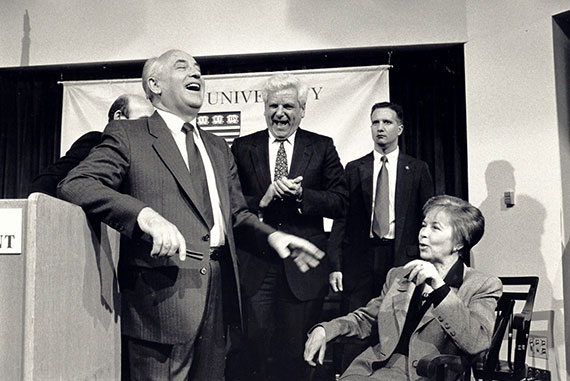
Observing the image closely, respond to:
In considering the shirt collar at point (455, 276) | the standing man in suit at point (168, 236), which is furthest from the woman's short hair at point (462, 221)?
the standing man in suit at point (168, 236)

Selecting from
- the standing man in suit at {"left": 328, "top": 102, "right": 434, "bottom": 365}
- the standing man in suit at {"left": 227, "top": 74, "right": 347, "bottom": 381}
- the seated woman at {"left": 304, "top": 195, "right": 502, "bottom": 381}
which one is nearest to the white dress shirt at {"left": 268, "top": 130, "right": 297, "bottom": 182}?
the standing man in suit at {"left": 227, "top": 74, "right": 347, "bottom": 381}

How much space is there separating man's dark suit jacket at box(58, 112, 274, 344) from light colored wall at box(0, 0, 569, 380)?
3.24 m

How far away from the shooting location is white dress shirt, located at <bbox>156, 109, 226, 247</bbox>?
2477 millimetres

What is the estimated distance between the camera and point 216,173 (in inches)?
102

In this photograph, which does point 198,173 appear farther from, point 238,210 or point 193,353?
point 193,353

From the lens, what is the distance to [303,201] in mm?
3432

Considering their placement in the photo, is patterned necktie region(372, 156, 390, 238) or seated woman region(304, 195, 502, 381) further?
patterned necktie region(372, 156, 390, 238)

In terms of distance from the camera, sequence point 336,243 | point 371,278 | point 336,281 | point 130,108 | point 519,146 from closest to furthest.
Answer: point 130,108
point 336,281
point 371,278
point 336,243
point 519,146

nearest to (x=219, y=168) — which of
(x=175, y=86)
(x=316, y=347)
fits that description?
(x=175, y=86)

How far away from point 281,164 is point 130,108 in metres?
0.86

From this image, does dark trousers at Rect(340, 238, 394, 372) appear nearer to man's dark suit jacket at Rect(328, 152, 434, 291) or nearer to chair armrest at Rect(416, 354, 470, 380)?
man's dark suit jacket at Rect(328, 152, 434, 291)

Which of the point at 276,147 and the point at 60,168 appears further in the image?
the point at 276,147

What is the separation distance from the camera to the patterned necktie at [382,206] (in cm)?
420

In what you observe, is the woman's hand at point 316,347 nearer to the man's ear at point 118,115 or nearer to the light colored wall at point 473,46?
the man's ear at point 118,115
